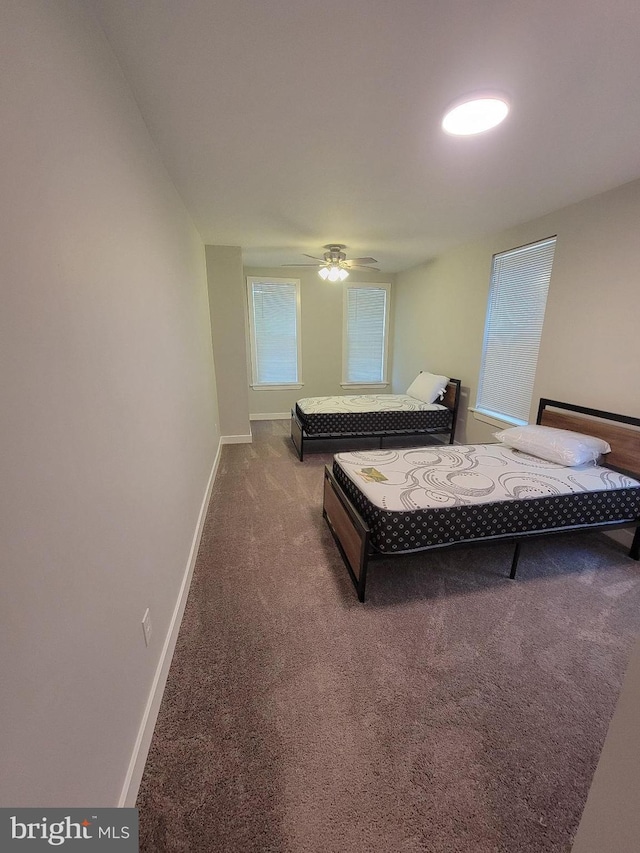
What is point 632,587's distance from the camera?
2.09 meters

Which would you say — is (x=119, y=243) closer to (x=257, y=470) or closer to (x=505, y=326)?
(x=257, y=470)

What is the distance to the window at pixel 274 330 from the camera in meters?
5.41

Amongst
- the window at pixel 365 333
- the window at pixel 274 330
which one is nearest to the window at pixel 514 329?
the window at pixel 365 333

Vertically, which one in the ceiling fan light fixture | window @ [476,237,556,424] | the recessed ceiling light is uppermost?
the recessed ceiling light

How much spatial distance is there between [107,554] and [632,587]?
2.91 meters

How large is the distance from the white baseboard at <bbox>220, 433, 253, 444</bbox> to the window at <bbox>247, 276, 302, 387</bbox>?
138cm

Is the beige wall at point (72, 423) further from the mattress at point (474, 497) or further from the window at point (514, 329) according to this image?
the window at point (514, 329)

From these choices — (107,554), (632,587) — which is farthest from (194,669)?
(632,587)

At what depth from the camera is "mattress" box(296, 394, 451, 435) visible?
401 cm

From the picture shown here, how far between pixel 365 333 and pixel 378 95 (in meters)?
4.52

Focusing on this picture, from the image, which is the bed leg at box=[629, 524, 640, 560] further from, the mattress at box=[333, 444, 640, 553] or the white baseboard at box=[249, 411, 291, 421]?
the white baseboard at box=[249, 411, 291, 421]

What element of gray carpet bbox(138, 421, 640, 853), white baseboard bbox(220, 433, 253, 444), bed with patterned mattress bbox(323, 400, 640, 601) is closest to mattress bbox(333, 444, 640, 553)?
bed with patterned mattress bbox(323, 400, 640, 601)

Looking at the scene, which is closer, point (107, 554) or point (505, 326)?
point (107, 554)

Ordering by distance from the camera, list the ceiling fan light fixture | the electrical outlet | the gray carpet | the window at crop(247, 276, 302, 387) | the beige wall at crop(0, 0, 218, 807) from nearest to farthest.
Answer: the beige wall at crop(0, 0, 218, 807), the gray carpet, the electrical outlet, the ceiling fan light fixture, the window at crop(247, 276, 302, 387)
